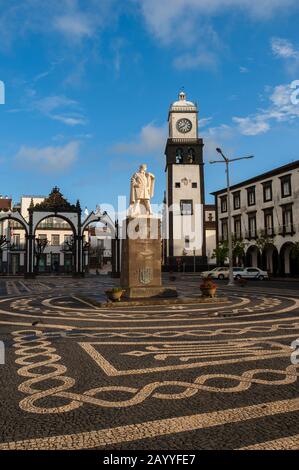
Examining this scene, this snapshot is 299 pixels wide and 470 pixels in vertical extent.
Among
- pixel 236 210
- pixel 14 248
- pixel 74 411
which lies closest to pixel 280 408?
pixel 74 411

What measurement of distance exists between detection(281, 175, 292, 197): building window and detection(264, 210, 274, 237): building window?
3066mm

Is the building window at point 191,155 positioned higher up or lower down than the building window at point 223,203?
higher up

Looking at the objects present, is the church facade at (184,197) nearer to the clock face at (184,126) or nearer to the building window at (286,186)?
the clock face at (184,126)

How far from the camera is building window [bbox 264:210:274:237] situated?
145 ft

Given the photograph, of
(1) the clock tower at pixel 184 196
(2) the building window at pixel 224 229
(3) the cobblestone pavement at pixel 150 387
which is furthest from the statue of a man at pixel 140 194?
(1) the clock tower at pixel 184 196

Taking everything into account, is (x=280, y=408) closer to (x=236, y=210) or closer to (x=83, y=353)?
(x=83, y=353)

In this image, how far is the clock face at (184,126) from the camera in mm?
58844

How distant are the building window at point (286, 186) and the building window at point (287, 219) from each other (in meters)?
1.45

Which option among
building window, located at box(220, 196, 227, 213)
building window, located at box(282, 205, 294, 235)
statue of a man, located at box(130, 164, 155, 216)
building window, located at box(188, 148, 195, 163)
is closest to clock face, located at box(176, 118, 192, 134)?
building window, located at box(188, 148, 195, 163)

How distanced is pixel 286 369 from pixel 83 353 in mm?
3424

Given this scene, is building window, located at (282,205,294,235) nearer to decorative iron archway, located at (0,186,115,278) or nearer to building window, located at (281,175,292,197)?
building window, located at (281,175,292,197)

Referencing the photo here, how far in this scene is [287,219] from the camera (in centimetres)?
4191

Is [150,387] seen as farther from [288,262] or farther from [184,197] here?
[184,197]

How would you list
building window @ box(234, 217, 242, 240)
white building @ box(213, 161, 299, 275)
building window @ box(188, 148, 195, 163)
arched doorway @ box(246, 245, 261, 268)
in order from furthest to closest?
building window @ box(188, 148, 195, 163) → building window @ box(234, 217, 242, 240) → arched doorway @ box(246, 245, 261, 268) → white building @ box(213, 161, 299, 275)
